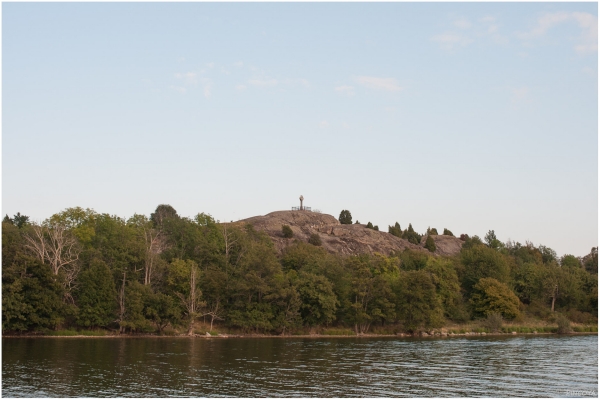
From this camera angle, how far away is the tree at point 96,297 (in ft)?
274

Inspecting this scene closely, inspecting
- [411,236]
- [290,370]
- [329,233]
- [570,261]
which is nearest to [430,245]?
[411,236]

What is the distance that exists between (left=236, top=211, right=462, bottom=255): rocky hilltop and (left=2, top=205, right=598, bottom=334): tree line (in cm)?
2932

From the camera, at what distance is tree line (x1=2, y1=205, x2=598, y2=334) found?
8344 cm

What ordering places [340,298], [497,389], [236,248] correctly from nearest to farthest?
1. [497,389]
2. [340,298]
3. [236,248]

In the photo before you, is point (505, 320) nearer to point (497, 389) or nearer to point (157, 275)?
point (157, 275)

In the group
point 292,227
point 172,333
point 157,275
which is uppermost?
point 292,227

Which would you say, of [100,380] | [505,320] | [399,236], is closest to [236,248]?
[505,320]

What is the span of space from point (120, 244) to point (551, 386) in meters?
69.4

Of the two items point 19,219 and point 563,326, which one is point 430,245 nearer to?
point 563,326

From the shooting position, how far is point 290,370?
48.0 meters

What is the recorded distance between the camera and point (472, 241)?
174250mm

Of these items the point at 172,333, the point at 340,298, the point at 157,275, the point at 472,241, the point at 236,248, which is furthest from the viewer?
the point at 472,241

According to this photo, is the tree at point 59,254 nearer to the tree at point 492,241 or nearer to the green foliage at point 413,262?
the green foliage at point 413,262

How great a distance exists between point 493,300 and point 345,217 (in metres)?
76.9
